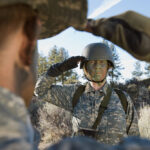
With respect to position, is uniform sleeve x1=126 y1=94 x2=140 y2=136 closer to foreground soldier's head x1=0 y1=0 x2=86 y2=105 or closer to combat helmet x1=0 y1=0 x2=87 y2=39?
combat helmet x1=0 y1=0 x2=87 y2=39

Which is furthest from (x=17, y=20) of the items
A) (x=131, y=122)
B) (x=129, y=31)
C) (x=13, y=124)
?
(x=131, y=122)

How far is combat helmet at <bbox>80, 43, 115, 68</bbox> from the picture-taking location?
4914 mm

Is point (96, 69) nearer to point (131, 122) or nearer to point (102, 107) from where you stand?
point (102, 107)

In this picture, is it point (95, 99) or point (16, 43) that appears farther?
point (95, 99)

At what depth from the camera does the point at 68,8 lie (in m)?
1.02

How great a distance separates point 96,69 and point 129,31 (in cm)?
366

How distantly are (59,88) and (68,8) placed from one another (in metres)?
3.87

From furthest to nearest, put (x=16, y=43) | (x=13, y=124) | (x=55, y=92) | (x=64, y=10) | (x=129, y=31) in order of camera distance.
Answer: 1. (x=55, y=92)
2. (x=129, y=31)
3. (x=64, y=10)
4. (x=16, y=43)
5. (x=13, y=124)

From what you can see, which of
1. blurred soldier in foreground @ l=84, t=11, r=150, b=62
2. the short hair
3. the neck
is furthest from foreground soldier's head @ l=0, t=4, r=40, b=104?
the neck

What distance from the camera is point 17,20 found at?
0.86m

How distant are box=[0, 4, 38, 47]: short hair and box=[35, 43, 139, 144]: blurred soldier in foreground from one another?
348 centimetres

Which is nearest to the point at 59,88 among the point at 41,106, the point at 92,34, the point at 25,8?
the point at 92,34

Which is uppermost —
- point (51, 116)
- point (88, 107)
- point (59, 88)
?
point (59, 88)

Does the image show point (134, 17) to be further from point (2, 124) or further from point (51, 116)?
point (51, 116)
